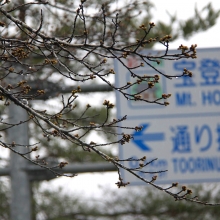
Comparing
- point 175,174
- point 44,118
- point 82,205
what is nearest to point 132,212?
point 82,205

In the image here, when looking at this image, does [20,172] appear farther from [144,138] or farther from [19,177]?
[144,138]

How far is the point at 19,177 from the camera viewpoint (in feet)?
23.4

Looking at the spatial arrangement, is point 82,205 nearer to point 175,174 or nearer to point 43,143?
point 43,143

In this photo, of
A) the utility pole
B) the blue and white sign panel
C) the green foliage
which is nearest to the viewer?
the utility pole

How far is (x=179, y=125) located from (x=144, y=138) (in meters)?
0.41

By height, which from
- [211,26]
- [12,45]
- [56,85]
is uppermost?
[211,26]

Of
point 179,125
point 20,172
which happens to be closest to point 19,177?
point 20,172

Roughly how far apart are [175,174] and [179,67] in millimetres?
1185

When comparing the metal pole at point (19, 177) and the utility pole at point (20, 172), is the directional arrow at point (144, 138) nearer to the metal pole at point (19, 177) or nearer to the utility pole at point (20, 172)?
the utility pole at point (20, 172)

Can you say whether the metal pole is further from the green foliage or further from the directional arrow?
the green foliage

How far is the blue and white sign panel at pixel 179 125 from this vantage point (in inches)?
285

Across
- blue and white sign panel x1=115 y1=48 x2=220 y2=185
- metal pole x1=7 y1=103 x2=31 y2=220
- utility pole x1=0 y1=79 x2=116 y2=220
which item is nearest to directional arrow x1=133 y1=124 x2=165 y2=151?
blue and white sign panel x1=115 y1=48 x2=220 y2=185

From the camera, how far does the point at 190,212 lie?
11070 mm

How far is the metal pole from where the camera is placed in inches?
280
